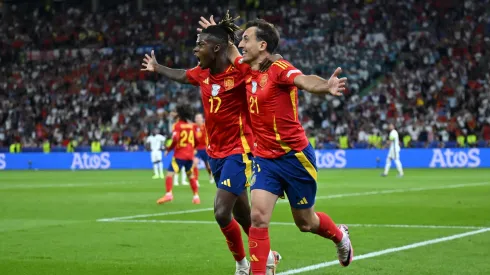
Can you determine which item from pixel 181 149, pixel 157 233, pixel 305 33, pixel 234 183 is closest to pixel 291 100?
pixel 234 183

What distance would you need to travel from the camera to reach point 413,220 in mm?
14922

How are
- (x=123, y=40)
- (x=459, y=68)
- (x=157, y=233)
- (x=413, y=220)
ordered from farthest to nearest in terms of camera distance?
(x=123, y=40)
(x=459, y=68)
(x=413, y=220)
(x=157, y=233)

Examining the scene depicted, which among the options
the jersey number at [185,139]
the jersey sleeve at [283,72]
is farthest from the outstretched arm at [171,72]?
the jersey number at [185,139]

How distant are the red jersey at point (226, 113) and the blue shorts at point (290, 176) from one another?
84cm

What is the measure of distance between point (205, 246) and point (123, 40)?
141 ft

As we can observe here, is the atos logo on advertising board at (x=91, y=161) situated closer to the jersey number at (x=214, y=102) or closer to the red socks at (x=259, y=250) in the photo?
the jersey number at (x=214, y=102)

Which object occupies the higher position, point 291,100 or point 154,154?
point 291,100

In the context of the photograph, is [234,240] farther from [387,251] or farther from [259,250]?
[387,251]

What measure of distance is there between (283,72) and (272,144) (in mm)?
693

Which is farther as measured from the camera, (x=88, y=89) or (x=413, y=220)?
(x=88, y=89)

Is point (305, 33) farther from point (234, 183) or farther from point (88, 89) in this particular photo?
point (234, 183)

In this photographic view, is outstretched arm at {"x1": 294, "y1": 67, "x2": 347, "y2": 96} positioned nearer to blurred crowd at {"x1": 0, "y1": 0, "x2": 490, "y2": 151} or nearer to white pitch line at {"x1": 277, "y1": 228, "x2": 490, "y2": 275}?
white pitch line at {"x1": 277, "y1": 228, "x2": 490, "y2": 275}

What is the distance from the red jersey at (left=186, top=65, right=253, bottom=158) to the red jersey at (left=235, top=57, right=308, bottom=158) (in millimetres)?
771

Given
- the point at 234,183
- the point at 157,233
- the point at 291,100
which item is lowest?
the point at 157,233
